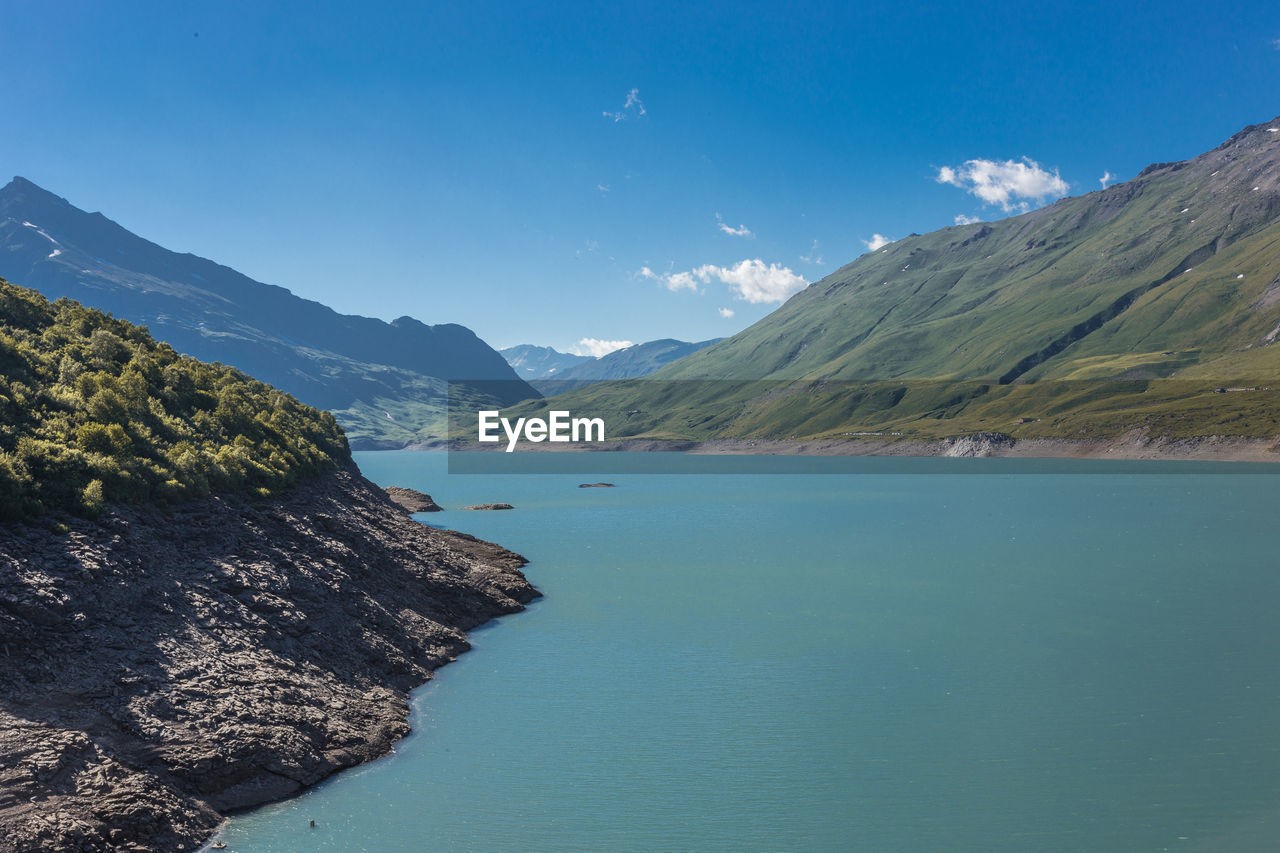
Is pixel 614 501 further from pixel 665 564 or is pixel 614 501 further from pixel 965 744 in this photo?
pixel 965 744

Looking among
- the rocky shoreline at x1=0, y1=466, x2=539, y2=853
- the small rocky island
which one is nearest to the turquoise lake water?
the rocky shoreline at x1=0, y1=466, x2=539, y2=853

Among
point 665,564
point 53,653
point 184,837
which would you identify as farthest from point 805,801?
point 665,564

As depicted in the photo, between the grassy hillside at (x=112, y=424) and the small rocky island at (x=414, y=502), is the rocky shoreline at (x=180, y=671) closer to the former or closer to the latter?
the grassy hillside at (x=112, y=424)

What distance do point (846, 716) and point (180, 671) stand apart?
2376 centimetres

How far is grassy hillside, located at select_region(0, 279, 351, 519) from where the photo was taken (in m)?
28.4

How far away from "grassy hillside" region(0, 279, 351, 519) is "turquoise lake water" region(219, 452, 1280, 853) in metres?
13.9

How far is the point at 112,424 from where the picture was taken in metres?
33.7

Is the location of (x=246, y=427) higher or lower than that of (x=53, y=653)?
higher

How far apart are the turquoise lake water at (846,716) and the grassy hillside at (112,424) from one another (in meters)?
13.9

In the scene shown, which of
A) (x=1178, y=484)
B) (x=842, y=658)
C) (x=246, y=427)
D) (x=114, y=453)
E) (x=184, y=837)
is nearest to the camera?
(x=184, y=837)

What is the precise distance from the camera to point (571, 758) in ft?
91.4

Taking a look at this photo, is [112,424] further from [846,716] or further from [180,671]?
[846,716]

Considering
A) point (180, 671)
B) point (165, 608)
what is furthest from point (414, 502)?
point (180, 671)

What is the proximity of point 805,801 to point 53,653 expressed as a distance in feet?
72.8
